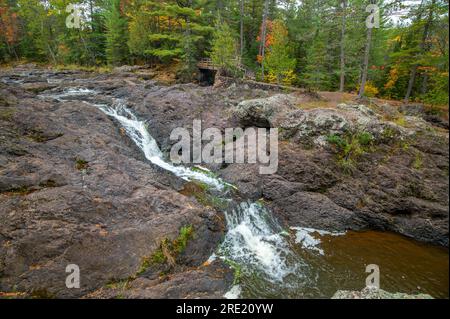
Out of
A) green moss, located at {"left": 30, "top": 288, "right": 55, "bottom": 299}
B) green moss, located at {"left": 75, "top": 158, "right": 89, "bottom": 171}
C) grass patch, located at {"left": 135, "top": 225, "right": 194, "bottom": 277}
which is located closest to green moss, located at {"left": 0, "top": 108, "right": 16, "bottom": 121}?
green moss, located at {"left": 75, "top": 158, "right": 89, "bottom": 171}

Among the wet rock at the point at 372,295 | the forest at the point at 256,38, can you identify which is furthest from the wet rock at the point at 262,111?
the wet rock at the point at 372,295

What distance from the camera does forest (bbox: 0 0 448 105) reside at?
1781 cm

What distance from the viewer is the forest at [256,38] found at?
17812 mm

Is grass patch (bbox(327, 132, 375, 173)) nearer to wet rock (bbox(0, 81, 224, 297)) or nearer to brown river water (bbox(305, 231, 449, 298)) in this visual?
brown river water (bbox(305, 231, 449, 298))

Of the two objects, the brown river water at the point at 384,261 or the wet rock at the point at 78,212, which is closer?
the wet rock at the point at 78,212

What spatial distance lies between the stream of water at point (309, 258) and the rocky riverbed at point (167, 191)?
380mm

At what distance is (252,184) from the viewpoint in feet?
31.7

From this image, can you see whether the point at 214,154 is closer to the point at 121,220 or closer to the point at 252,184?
the point at 252,184

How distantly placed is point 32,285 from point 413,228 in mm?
10628

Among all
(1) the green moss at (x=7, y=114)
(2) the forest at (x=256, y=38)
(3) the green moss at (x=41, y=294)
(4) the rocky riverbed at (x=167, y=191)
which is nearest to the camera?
(3) the green moss at (x=41, y=294)

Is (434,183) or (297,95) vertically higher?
(297,95)

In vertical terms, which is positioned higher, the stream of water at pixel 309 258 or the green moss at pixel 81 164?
the green moss at pixel 81 164

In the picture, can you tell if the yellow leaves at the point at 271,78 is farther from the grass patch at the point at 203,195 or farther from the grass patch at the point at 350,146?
the grass patch at the point at 203,195
